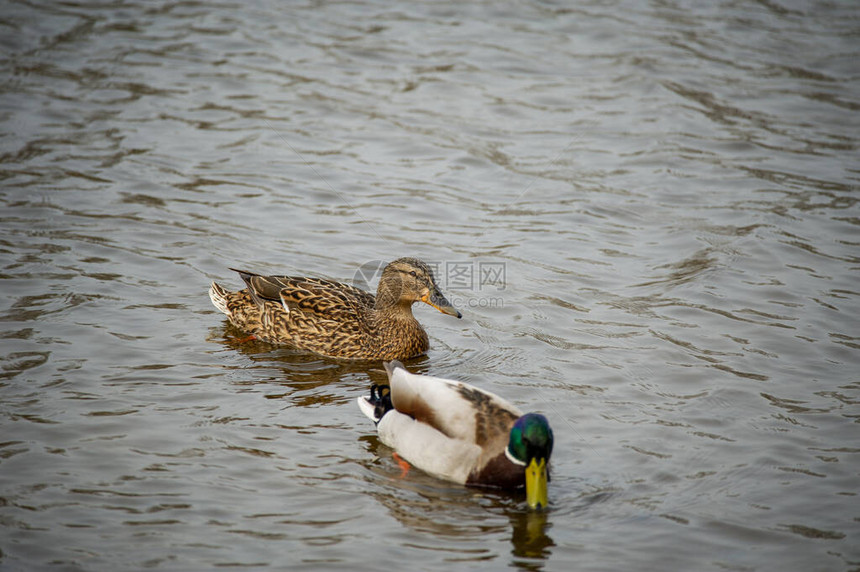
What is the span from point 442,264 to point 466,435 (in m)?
4.22

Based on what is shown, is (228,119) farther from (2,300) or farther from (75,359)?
(75,359)

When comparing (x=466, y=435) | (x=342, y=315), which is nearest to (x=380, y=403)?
(x=466, y=435)

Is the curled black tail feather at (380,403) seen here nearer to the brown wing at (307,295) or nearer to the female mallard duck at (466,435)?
the female mallard duck at (466,435)

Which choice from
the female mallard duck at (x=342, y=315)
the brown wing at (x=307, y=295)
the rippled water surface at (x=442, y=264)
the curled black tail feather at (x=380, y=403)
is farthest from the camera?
the brown wing at (x=307, y=295)

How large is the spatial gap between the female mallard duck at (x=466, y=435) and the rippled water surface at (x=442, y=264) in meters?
0.18

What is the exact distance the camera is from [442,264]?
34.7ft

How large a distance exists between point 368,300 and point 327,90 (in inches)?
271

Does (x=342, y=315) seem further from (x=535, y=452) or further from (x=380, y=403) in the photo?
(x=535, y=452)

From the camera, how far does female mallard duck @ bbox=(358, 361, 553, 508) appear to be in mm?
6203

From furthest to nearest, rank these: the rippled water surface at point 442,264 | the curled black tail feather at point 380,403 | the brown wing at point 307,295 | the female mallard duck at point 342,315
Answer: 1. the brown wing at point 307,295
2. the female mallard duck at point 342,315
3. the curled black tail feather at point 380,403
4. the rippled water surface at point 442,264

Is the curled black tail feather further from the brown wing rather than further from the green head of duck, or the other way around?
the brown wing

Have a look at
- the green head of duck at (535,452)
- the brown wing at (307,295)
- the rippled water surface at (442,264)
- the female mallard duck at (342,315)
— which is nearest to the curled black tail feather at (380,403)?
the rippled water surface at (442,264)

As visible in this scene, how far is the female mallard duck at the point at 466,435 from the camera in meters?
6.20

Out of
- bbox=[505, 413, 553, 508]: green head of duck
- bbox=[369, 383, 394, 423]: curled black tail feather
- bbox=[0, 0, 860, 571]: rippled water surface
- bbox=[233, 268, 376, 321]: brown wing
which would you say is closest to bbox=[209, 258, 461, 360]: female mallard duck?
bbox=[233, 268, 376, 321]: brown wing
